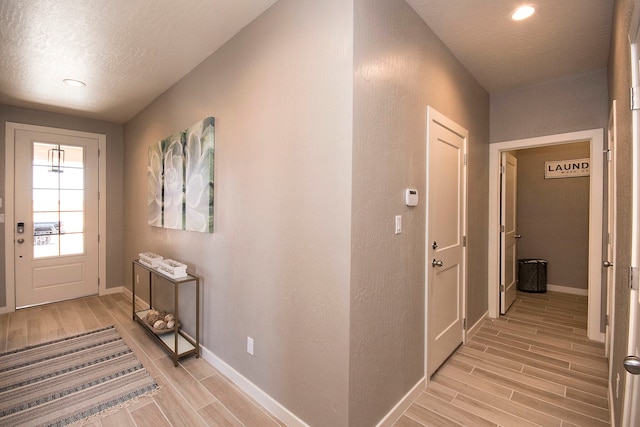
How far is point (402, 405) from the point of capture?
6.33 feet

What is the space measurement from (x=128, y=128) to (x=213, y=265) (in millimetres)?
3283

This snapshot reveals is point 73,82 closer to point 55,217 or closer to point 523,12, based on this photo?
point 55,217

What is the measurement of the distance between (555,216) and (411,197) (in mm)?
4256

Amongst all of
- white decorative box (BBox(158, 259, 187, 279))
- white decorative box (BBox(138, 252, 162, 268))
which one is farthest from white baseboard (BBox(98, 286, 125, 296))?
white decorative box (BBox(158, 259, 187, 279))

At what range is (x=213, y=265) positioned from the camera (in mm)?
2527

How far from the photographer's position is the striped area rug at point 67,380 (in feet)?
6.49

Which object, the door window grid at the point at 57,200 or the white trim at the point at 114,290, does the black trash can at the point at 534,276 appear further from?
the door window grid at the point at 57,200

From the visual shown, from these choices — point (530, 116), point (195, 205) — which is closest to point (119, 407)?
point (195, 205)

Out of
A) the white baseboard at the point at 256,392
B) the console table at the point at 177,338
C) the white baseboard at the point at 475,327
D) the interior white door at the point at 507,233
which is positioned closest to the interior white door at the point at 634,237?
the white baseboard at the point at 256,392

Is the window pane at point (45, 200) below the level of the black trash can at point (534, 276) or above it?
above

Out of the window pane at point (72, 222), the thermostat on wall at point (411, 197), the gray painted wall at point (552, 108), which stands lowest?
the window pane at point (72, 222)

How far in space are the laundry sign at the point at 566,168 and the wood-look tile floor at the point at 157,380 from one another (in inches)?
212

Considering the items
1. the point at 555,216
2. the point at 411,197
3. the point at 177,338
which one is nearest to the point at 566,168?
the point at 555,216

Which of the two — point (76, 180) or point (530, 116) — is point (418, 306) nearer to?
point (530, 116)
